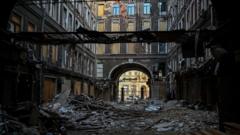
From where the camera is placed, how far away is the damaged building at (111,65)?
37.1ft

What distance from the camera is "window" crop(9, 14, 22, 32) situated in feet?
58.0

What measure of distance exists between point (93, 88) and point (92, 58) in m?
4.21

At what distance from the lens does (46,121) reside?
502 inches

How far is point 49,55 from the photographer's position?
971 inches

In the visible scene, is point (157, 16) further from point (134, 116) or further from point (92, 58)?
point (134, 116)

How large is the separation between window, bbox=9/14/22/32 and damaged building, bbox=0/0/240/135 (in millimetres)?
60

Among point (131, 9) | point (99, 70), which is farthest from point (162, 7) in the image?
point (99, 70)

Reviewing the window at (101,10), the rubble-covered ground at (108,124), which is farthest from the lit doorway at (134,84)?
the rubble-covered ground at (108,124)

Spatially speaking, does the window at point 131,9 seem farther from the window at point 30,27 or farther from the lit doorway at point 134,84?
the window at point 30,27

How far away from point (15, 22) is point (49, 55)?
22.0 ft

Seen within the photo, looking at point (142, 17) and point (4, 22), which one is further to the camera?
point (142, 17)

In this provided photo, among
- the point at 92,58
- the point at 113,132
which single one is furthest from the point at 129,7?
the point at 113,132

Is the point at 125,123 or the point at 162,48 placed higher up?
the point at 162,48

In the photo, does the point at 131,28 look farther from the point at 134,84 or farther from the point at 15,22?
the point at 15,22
